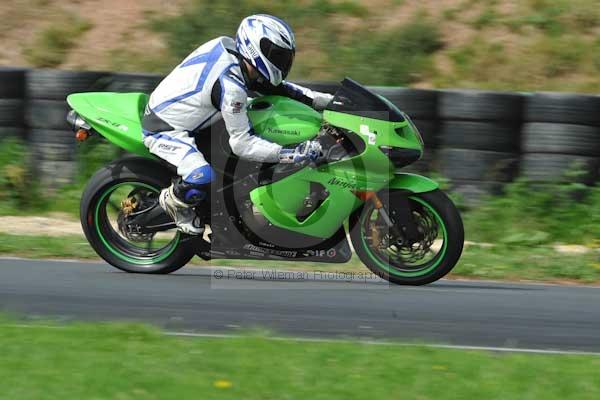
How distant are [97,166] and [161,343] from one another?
5.28 meters

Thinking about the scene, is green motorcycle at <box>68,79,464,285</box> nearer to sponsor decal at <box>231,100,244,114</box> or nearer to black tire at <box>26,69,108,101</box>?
sponsor decal at <box>231,100,244,114</box>

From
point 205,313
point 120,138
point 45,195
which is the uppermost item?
point 120,138

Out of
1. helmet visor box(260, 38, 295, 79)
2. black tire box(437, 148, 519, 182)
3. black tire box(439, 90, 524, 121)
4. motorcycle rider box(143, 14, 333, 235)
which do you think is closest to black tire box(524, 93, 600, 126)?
black tire box(439, 90, 524, 121)

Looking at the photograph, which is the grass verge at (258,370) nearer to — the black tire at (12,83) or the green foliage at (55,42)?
the black tire at (12,83)

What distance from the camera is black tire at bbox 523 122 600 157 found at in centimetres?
968

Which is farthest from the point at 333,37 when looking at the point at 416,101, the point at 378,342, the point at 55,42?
the point at 378,342

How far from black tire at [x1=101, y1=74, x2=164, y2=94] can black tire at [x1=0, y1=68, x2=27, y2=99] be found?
0.78 metres

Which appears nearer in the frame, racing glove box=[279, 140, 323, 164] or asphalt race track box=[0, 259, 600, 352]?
asphalt race track box=[0, 259, 600, 352]

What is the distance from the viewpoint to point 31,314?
6.45m

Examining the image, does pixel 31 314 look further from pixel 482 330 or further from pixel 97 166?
pixel 97 166

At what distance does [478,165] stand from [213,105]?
358 cm

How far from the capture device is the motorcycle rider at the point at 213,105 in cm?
691

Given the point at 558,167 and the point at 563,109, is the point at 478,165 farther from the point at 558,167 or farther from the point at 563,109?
the point at 563,109

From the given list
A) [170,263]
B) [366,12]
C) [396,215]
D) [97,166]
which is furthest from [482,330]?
[366,12]
